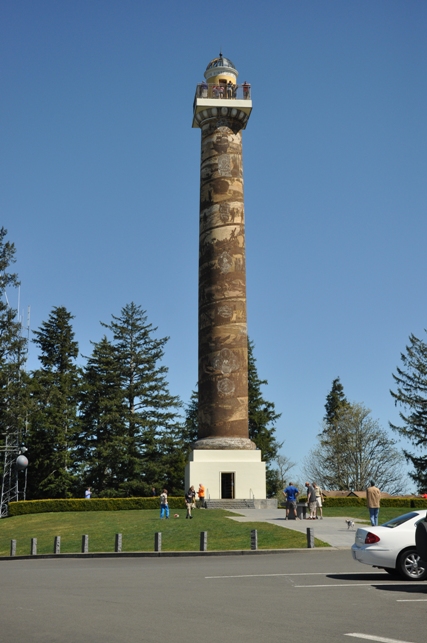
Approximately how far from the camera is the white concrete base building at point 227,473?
140 feet

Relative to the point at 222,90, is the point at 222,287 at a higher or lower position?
lower

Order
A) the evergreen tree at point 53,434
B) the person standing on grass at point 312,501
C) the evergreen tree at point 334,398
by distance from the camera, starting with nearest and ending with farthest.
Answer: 1. the person standing on grass at point 312,501
2. the evergreen tree at point 53,434
3. the evergreen tree at point 334,398

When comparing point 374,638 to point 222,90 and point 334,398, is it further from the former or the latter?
point 334,398

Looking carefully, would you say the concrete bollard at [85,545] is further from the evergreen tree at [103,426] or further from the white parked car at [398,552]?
the evergreen tree at [103,426]

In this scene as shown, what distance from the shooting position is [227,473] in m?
42.9

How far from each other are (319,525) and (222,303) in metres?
17.9

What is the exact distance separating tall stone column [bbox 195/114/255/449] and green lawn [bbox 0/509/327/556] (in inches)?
292

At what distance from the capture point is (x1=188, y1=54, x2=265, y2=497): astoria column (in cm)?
4341

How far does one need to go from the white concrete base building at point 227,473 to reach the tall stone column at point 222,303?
542 millimetres

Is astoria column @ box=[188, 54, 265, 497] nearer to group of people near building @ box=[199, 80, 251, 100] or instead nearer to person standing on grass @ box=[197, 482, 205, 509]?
group of people near building @ box=[199, 80, 251, 100]

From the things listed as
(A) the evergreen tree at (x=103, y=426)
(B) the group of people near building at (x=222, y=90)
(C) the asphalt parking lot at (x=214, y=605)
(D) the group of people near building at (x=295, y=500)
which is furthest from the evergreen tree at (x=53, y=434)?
(C) the asphalt parking lot at (x=214, y=605)

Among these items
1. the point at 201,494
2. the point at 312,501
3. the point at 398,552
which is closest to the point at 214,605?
the point at 398,552

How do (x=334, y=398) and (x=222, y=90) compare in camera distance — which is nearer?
(x=222, y=90)

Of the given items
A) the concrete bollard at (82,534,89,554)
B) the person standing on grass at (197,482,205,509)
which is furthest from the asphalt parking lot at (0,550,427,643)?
the person standing on grass at (197,482,205,509)
